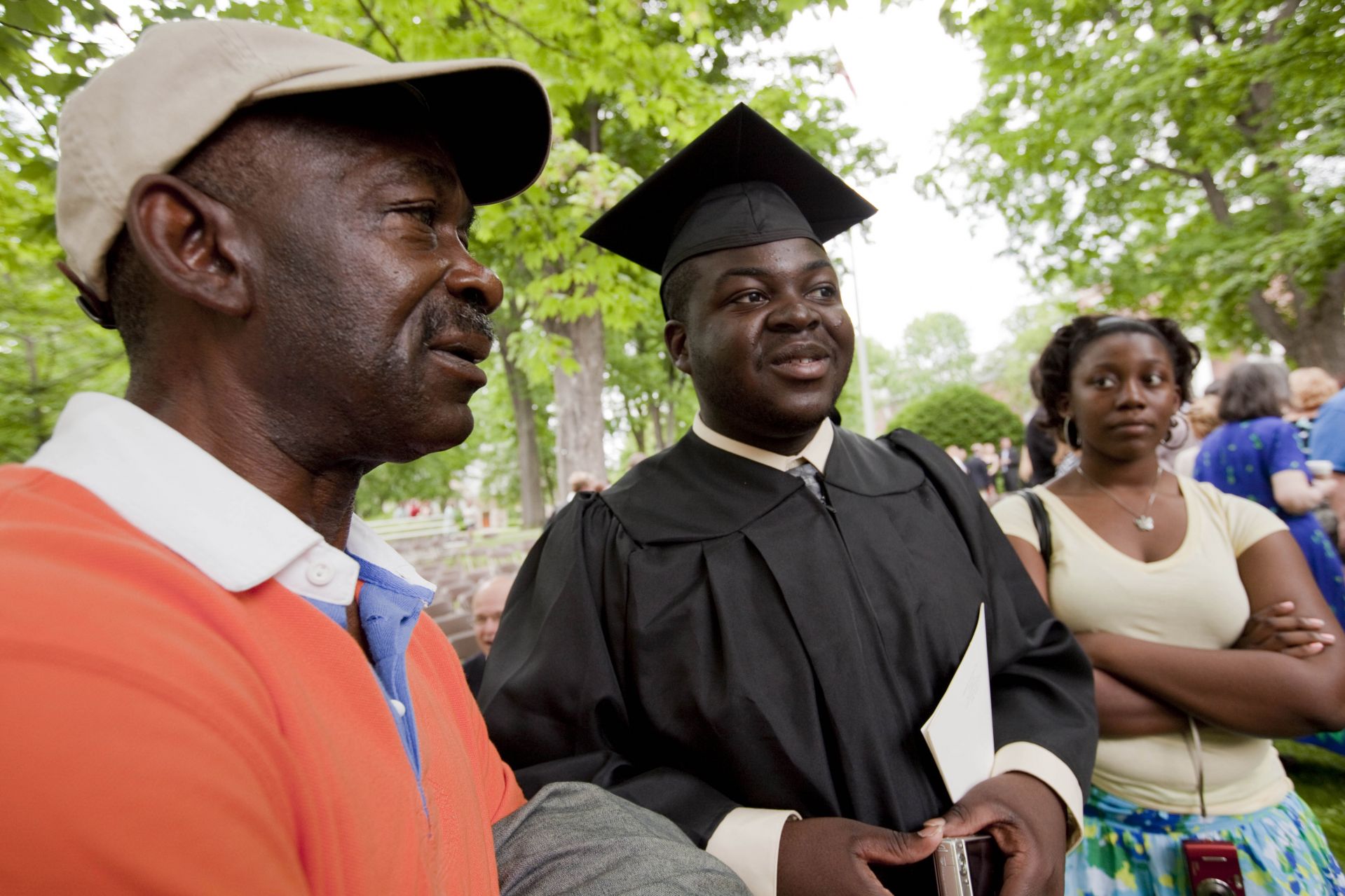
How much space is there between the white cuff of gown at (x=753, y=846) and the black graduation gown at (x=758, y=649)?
3cm

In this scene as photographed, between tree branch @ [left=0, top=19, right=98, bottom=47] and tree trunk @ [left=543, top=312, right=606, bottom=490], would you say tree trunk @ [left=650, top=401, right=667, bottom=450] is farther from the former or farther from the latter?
tree branch @ [left=0, top=19, right=98, bottom=47]

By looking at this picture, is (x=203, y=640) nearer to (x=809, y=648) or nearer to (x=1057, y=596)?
(x=809, y=648)

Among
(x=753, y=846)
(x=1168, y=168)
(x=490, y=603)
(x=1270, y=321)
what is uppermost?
(x=1168, y=168)

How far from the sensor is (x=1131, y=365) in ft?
7.47

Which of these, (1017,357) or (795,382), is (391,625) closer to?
(795,382)

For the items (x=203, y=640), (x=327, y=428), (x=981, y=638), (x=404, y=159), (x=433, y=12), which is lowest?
(x=981, y=638)

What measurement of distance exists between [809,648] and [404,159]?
45.1 inches

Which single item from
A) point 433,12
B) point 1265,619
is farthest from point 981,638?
point 433,12

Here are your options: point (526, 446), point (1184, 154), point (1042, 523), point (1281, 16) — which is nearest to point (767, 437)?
point (1042, 523)

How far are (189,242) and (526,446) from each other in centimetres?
1843

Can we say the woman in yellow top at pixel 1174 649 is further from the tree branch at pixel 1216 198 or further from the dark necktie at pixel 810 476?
the tree branch at pixel 1216 198

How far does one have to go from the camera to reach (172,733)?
1.96ft

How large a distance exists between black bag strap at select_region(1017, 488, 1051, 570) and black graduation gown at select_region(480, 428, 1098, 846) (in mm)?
449

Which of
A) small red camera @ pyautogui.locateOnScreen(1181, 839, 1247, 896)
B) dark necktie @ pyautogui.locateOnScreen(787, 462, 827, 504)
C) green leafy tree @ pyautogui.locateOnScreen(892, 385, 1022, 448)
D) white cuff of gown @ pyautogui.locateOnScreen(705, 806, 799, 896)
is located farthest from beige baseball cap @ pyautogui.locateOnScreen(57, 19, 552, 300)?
green leafy tree @ pyautogui.locateOnScreen(892, 385, 1022, 448)
